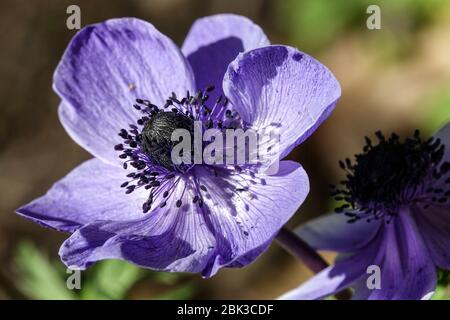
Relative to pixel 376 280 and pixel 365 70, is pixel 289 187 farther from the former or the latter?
pixel 365 70

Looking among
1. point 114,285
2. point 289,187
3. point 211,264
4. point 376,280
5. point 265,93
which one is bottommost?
point 114,285

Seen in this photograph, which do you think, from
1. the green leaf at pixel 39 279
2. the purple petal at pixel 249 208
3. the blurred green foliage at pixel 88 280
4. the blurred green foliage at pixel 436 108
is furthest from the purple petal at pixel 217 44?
the blurred green foliage at pixel 436 108

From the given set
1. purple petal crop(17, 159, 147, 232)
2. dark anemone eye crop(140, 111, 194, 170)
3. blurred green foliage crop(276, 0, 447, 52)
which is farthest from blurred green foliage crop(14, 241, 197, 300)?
blurred green foliage crop(276, 0, 447, 52)

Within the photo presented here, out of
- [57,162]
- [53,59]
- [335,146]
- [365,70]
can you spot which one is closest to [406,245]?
[335,146]

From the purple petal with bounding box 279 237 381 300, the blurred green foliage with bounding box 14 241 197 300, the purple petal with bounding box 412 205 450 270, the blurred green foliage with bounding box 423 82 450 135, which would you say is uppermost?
the purple petal with bounding box 412 205 450 270

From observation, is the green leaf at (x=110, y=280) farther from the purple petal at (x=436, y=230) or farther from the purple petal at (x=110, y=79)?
the purple petal at (x=436, y=230)

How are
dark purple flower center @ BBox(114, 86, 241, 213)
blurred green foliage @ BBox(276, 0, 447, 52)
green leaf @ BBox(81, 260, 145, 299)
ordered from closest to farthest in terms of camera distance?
dark purple flower center @ BBox(114, 86, 241, 213) < green leaf @ BBox(81, 260, 145, 299) < blurred green foliage @ BBox(276, 0, 447, 52)

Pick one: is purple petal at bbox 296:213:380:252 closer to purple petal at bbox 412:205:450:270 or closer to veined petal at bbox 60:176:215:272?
purple petal at bbox 412:205:450:270

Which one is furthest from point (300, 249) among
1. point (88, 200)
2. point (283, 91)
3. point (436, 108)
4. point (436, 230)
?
point (436, 108)
